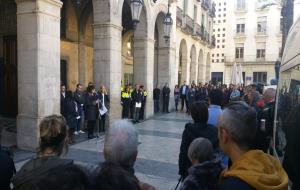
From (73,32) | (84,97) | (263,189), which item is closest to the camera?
(263,189)

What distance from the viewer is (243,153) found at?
2105 millimetres

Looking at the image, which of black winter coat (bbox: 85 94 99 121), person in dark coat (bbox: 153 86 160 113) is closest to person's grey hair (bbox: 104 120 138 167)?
black winter coat (bbox: 85 94 99 121)

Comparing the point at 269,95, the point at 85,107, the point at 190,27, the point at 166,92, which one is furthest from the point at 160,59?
the point at 269,95

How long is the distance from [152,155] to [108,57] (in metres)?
4.84

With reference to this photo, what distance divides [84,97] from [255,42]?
43487 millimetres

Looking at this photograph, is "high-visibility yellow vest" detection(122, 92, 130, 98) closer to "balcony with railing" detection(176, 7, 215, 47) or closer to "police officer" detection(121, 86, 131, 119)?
"police officer" detection(121, 86, 131, 119)

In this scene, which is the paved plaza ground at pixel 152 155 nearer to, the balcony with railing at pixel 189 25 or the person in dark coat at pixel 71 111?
the person in dark coat at pixel 71 111

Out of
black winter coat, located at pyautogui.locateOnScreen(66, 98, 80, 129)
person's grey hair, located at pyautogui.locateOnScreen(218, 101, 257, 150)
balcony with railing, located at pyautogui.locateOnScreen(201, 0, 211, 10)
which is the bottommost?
black winter coat, located at pyautogui.locateOnScreen(66, 98, 80, 129)

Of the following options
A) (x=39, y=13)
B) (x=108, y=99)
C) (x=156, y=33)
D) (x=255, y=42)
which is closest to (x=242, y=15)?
(x=255, y=42)

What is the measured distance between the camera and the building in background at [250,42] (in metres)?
47.6

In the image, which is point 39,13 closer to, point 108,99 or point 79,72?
point 108,99

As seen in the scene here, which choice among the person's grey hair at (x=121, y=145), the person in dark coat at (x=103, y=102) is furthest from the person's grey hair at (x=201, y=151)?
the person in dark coat at (x=103, y=102)

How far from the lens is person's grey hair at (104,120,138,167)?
213cm

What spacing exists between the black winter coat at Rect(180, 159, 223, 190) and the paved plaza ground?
2901 millimetres
